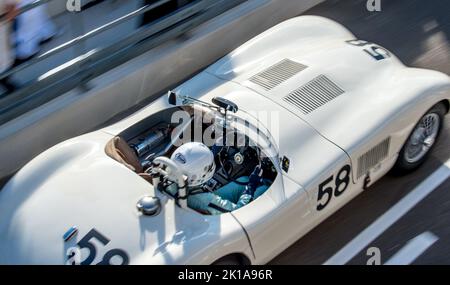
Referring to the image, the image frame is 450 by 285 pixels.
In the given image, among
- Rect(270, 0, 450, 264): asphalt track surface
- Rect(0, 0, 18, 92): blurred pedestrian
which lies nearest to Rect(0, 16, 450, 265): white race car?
Rect(270, 0, 450, 264): asphalt track surface

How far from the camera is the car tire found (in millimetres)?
5742

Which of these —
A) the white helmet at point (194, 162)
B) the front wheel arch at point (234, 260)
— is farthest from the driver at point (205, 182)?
the front wheel arch at point (234, 260)

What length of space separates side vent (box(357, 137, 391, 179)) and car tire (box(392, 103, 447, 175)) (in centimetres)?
29

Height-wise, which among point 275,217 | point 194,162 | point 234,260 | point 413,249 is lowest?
point 413,249

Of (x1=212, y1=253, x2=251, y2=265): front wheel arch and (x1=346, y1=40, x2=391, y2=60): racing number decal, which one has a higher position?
(x1=346, y1=40, x2=391, y2=60): racing number decal

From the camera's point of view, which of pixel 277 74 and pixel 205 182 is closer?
pixel 205 182

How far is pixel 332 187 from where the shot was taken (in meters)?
5.12

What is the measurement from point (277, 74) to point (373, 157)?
1.07 meters

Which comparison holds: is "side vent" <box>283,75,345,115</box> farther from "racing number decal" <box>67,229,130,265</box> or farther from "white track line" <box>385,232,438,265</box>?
"racing number decal" <box>67,229,130,265</box>

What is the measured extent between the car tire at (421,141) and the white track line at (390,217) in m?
0.19

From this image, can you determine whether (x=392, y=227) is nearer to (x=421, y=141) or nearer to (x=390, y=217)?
(x=390, y=217)

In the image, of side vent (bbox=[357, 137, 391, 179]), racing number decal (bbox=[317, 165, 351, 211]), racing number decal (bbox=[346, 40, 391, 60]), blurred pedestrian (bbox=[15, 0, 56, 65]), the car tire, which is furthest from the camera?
blurred pedestrian (bbox=[15, 0, 56, 65])

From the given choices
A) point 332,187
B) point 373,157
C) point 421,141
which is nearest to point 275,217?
point 332,187

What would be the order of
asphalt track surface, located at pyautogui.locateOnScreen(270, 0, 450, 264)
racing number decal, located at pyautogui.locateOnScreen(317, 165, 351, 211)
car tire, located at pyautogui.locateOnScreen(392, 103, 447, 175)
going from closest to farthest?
racing number decal, located at pyautogui.locateOnScreen(317, 165, 351, 211)
asphalt track surface, located at pyautogui.locateOnScreen(270, 0, 450, 264)
car tire, located at pyautogui.locateOnScreen(392, 103, 447, 175)
